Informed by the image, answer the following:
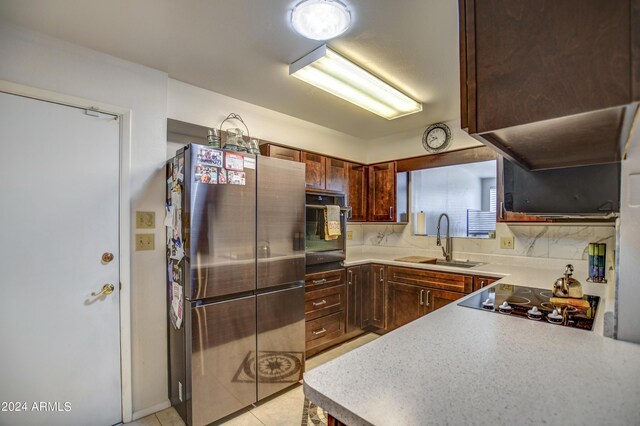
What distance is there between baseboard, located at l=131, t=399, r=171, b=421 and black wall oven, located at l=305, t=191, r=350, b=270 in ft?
4.77

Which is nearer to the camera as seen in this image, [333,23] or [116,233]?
[333,23]

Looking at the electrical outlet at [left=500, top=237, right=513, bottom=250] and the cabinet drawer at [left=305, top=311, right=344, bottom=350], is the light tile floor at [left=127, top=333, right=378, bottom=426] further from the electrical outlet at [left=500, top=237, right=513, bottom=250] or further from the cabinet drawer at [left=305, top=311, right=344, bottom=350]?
the electrical outlet at [left=500, top=237, right=513, bottom=250]

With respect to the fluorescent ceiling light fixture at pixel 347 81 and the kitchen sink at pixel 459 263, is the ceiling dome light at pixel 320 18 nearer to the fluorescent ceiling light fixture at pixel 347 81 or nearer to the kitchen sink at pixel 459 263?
the fluorescent ceiling light fixture at pixel 347 81

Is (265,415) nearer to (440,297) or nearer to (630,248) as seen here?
(440,297)

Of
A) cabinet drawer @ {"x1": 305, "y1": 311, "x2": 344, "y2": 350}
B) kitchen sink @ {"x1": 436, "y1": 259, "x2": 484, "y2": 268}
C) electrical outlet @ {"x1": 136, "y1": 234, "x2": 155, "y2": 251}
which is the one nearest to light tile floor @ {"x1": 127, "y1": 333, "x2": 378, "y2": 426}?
cabinet drawer @ {"x1": 305, "y1": 311, "x2": 344, "y2": 350}

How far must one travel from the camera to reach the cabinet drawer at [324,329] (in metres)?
2.65

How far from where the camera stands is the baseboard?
1.98 m

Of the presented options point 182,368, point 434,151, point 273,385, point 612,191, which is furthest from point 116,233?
point 434,151

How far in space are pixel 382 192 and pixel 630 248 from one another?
2738 millimetres

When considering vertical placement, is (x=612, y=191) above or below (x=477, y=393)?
above

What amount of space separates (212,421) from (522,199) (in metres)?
2.17

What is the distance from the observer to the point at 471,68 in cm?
62

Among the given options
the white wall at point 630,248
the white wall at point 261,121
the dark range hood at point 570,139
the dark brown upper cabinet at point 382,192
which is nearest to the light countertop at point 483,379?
the white wall at point 630,248

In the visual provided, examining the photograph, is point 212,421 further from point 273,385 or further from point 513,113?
point 513,113
